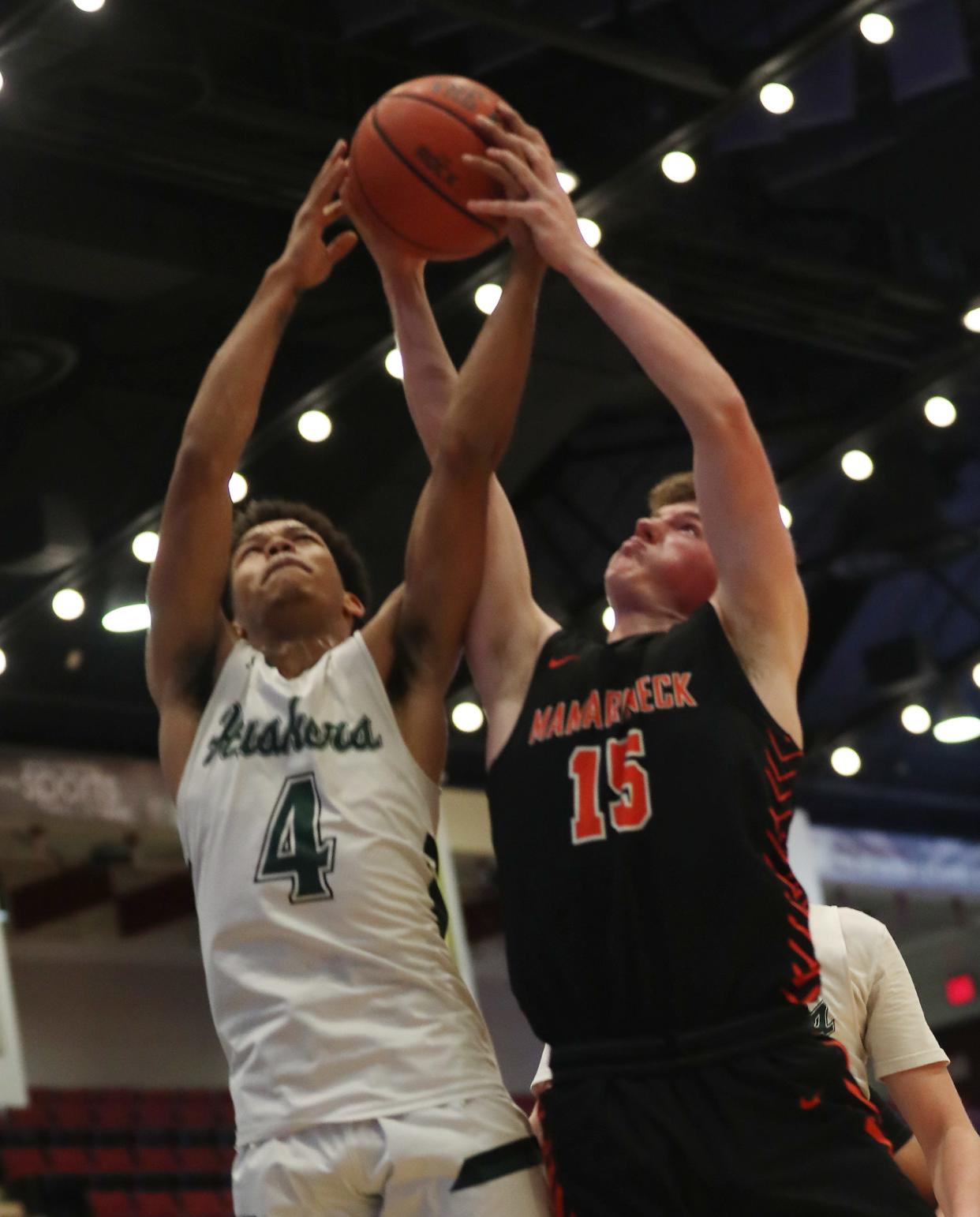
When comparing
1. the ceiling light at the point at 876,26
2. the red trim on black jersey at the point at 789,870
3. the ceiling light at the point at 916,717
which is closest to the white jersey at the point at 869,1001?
the red trim on black jersey at the point at 789,870

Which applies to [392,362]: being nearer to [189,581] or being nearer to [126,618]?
[126,618]

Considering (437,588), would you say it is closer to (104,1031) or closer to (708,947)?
(708,947)

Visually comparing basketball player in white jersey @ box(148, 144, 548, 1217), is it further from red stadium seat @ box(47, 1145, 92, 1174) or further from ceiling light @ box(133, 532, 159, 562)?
red stadium seat @ box(47, 1145, 92, 1174)

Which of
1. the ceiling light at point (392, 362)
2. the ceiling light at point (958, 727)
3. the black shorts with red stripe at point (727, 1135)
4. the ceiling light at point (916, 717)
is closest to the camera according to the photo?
the black shorts with red stripe at point (727, 1135)

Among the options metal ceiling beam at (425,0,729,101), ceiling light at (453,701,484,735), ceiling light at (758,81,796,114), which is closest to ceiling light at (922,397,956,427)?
ceiling light at (758,81,796,114)

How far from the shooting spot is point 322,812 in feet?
9.97

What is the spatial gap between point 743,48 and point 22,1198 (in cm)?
883

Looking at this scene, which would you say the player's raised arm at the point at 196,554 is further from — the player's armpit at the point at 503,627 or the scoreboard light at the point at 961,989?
the scoreboard light at the point at 961,989

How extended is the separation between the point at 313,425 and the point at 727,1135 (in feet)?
25.8

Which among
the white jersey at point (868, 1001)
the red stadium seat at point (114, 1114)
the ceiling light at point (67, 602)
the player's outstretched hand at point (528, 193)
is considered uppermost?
the ceiling light at point (67, 602)

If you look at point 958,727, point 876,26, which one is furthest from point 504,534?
point 958,727

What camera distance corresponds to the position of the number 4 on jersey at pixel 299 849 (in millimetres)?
2971

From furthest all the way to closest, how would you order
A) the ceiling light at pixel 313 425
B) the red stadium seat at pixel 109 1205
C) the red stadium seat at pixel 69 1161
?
the red stadium seat at pixel 69 1161, the red stadium seat at pixel 109 1205, the ceiling light at pixel 313 425

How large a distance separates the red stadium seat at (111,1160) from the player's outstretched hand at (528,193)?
11351 millimetres
